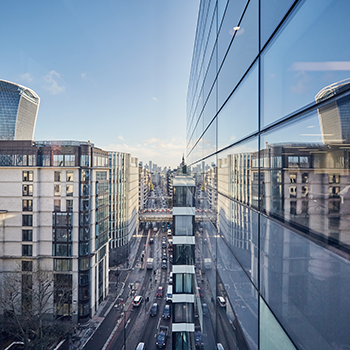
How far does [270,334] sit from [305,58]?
9.28 feet

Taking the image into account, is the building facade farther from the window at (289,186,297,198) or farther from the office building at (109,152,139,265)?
the window at (289,186,297,198)

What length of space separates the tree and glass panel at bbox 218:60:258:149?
20.2 metres

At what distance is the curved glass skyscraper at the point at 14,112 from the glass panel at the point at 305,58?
47642 millimetres

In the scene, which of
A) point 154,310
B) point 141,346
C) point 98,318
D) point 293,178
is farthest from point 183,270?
point 98,318

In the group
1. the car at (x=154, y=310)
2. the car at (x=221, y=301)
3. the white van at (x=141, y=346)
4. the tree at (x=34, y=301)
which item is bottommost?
the car at (x=154, y=310)

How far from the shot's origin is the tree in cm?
1775

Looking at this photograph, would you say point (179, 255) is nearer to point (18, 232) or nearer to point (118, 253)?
point (18, 232)

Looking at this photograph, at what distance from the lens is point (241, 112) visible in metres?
3.66

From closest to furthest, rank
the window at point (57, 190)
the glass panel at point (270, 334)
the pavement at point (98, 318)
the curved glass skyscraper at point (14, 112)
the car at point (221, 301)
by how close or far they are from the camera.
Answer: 1. the glass panel at point (270, 334)
2. the car at point (221, 301)
3. the pavement at point (98, 318)
4. the window at point (57, 190)
5. the curved glass skyscraper at point (14, 112)

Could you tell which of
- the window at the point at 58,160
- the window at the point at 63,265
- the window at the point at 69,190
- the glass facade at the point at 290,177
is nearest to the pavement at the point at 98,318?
the window at the point at 63,265

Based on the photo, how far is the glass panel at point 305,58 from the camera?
4.95 ft

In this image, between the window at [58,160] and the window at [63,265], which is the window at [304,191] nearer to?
the window at [58,160]

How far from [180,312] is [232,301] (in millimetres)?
7151

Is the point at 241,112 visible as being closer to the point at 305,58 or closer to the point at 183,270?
the point at 305,58
